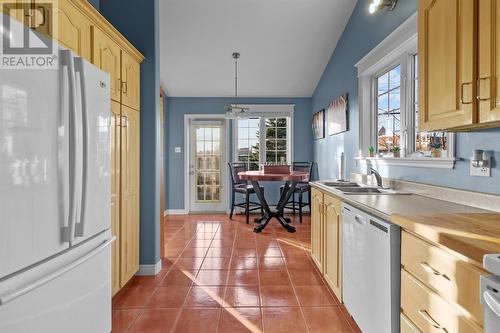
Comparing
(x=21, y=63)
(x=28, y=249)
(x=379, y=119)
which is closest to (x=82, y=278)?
(x=28, y=249)

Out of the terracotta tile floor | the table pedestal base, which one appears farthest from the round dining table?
the terracotta tile floor

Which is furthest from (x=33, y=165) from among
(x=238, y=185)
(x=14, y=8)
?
(x=238, y=185)

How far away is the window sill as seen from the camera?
184cm

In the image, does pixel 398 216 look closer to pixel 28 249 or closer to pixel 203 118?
pixel 28 249

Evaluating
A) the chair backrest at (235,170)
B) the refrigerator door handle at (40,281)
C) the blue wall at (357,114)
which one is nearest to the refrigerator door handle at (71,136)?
the refrigerator door handle at (40,281)

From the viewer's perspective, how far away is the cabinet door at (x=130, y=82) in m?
2.56

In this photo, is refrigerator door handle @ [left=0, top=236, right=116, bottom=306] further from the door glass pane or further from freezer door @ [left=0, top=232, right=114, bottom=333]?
the door glass pane

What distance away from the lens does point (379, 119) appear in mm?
3145

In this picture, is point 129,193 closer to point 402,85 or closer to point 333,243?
point 333,243

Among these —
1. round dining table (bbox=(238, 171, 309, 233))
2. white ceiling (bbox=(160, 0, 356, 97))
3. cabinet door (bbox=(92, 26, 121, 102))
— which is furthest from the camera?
round dining table (bbox=(238, 171, 309, 233))

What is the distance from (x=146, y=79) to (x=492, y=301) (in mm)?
2979

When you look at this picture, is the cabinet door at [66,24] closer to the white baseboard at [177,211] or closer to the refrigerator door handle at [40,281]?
the refrigerator door handle at [40,281]

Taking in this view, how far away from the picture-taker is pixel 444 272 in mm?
1052

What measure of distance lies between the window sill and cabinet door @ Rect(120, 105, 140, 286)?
7.35 ft
